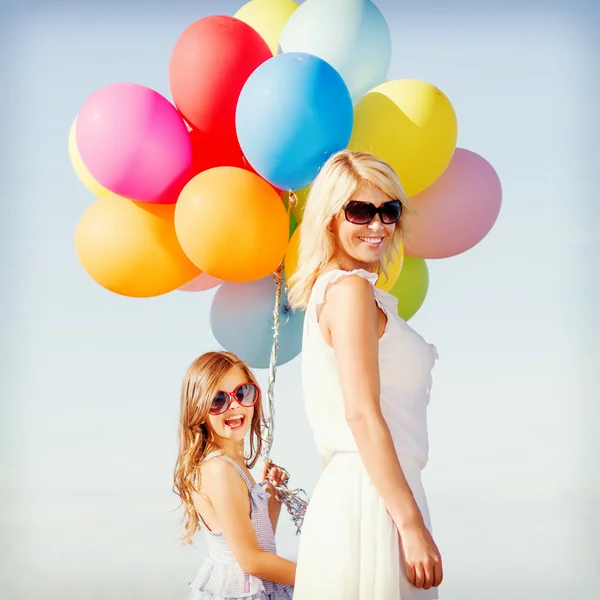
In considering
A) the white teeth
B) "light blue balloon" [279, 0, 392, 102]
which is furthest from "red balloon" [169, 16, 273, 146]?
the white teeth

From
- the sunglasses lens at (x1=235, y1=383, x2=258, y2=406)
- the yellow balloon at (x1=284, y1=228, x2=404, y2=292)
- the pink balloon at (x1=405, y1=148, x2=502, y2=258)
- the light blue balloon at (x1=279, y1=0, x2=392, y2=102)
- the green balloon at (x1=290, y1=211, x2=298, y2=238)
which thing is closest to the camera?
the sunglasses lens at (x1=235, y1=383, x2=258, y2=406)

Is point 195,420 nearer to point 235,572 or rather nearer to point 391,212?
point 235,572

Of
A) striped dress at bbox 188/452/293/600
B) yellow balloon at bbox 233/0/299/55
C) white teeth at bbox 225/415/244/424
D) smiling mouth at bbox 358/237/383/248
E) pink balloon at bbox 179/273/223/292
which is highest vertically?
yellow balloon at bbox 233/0/299/55

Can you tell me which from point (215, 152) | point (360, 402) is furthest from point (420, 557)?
point (215, 152)

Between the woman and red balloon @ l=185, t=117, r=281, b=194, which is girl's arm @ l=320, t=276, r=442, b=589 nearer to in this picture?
the woman

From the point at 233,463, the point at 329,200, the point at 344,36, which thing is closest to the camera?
the point at 329,200

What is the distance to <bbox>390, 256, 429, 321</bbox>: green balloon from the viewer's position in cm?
384

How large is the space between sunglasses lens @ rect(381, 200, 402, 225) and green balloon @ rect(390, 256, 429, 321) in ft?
5.12

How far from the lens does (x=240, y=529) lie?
2.86 meters

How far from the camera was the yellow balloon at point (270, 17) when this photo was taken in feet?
12.2

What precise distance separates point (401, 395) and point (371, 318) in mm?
211

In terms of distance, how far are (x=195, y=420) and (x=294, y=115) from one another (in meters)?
1.10

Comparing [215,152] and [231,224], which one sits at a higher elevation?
[215,152]

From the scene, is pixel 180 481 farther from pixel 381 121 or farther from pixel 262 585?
pixel 381 121
